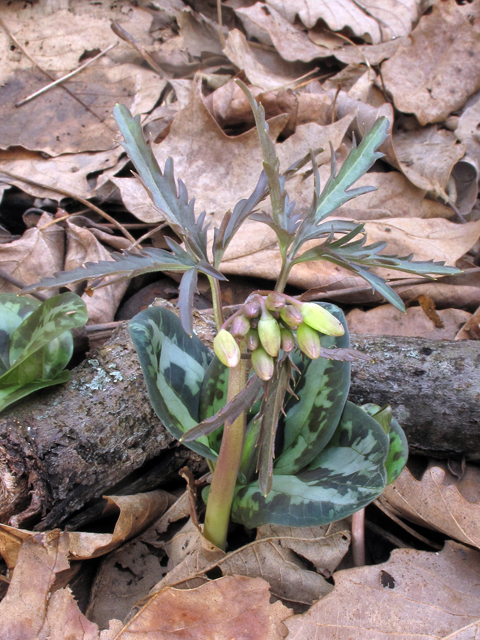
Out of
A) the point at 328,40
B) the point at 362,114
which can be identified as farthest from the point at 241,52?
the point at 362,114

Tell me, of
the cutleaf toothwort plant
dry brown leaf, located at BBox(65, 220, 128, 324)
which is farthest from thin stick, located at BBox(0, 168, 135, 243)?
→ the cutleaf toothwort plant

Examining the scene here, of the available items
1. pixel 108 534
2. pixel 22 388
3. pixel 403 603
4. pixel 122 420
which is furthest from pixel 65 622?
A: pixel 403 603

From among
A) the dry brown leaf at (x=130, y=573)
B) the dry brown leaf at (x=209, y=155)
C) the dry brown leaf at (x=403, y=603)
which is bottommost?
the dry brown leaf at (x=130, y=573)

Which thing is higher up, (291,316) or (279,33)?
(279,33)

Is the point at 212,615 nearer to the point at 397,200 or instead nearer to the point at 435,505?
the point at 435,505

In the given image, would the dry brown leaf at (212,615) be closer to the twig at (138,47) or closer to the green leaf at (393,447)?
the green leaf at (393,447)

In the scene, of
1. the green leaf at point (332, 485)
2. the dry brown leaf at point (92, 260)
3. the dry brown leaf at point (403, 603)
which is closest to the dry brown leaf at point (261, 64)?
the dry brown leaf at point (92, 260)

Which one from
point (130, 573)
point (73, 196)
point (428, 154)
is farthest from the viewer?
point (428, 154)
